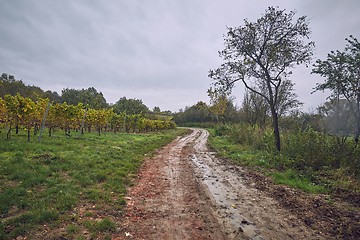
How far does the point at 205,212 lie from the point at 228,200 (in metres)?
1.20

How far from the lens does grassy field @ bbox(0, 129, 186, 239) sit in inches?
164

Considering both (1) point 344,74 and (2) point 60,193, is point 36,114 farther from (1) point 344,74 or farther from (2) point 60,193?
(1) point 344,74

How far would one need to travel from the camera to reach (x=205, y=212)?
16.8 ft

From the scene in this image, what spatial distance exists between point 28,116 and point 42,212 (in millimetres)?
10873

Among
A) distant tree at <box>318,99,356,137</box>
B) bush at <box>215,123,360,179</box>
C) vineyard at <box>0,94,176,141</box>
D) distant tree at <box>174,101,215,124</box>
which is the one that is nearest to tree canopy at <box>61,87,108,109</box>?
distant tree at <box>174,101,215,124</box>

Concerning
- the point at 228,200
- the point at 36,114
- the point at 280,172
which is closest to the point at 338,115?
the point at 280,172

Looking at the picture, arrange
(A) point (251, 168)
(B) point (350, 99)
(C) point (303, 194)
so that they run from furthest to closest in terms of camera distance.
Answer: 1. (B) point (350, 99)
2. (A) point (251, 168)
3. (C) point (303, 194)

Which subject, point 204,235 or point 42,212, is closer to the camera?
point 204,235

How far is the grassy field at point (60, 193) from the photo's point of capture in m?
4.17

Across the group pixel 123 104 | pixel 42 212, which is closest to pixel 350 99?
pixel 42 212

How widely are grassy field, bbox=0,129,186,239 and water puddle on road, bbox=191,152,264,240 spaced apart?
2562 millimetres

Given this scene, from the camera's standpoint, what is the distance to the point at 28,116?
12953 mm

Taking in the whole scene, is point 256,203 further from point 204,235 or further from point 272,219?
point 204,235

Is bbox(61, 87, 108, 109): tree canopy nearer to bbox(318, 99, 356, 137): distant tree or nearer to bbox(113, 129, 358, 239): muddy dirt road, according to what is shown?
bbox(318, 99, 356, 137): distant tree
